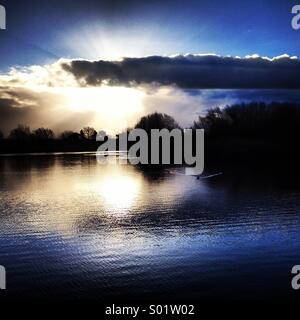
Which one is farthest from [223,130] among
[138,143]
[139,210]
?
[139,210]

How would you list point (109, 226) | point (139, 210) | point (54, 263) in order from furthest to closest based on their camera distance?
point (139, 210)
point (109, 226)
point (54, 263)

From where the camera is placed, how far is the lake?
11.0m

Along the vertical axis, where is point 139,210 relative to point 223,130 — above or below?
below

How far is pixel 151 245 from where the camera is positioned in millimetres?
14922

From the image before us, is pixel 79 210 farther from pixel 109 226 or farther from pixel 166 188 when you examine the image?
pixel 166 188

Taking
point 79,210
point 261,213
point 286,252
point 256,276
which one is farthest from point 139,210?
point 256,276

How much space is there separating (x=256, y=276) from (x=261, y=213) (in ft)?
33.3

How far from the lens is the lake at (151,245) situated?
11.0 metres

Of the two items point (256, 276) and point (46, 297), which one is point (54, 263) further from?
point (256, 276)

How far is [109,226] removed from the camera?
18.7 metres

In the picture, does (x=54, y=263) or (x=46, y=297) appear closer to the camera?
(x=46, y=297)

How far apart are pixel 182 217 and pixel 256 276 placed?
8.81 meters

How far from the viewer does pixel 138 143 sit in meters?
86.9

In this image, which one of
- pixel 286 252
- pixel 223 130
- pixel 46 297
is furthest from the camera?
pixel 223 130
